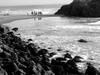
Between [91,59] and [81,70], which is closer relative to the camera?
[81,70]

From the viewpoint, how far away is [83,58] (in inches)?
674

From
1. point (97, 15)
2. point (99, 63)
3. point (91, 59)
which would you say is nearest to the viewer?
point (99, 63)

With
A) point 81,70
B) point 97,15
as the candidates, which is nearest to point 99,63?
point 81,70

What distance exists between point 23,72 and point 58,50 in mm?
9161

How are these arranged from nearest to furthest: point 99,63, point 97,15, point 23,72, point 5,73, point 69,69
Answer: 1. point 5,73
2. point 23,72
3. point 69,69
4. point 99,63
5. point 97,15

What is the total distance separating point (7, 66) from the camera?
1137 centimetres

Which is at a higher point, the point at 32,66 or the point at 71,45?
the point at 32,66

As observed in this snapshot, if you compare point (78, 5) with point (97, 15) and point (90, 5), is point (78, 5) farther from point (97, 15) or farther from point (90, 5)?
point (97, 15)

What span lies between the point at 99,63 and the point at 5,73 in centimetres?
825

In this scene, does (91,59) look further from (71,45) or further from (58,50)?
(71,45)

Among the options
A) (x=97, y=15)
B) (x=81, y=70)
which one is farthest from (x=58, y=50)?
(x=97, y=15)

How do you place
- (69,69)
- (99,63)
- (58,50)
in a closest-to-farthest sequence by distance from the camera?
(69,69)
(99,63)
(58,50)

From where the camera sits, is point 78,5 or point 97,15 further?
point 78,5

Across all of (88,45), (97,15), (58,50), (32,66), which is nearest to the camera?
(32,66)
